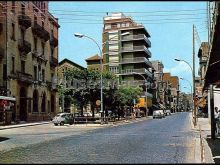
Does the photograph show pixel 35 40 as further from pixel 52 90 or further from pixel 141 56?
pixel 141 56

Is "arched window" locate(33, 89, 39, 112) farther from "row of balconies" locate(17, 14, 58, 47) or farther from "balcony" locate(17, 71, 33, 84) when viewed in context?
"row of balconies" locate(17, 14, 58, 47)

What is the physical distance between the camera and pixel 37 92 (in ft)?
206

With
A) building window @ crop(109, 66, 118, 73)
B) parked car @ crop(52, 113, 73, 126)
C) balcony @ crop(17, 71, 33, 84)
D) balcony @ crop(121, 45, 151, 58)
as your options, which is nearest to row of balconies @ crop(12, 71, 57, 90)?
balcony @ crop(17, 71, 33, 84)

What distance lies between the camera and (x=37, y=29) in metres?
61.6

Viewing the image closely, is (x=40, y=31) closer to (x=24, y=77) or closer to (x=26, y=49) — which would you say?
(x=26, y=49)

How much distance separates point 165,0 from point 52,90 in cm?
6524

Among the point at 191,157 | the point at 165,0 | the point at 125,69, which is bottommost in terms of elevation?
the point at 191,157

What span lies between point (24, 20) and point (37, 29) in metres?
5.07

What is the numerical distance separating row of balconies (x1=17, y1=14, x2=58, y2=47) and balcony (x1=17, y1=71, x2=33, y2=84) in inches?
248

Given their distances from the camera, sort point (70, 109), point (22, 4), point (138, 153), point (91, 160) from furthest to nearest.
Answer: point (70, 109) → point (22, 4) → point (138, 153) → point (91, 160)

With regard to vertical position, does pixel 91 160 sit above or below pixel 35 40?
below

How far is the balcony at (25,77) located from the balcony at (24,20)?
20.5 ft

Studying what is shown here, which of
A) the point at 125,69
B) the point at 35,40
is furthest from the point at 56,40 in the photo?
the point at 125,69

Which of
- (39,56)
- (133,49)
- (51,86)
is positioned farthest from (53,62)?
(133,49)
